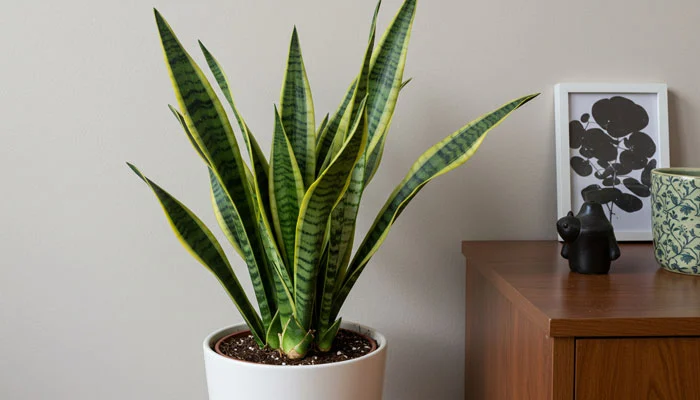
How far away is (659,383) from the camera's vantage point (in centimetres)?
81

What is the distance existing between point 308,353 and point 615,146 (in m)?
0.65

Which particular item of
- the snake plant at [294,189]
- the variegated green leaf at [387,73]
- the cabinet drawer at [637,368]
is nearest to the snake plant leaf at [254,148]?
the snake plant at [294,189]

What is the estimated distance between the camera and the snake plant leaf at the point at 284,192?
3.06 ft

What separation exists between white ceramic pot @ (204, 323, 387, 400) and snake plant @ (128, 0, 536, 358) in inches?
2.3

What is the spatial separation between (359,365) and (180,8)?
674mm

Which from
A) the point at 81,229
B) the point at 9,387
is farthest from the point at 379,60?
the point at 9,387

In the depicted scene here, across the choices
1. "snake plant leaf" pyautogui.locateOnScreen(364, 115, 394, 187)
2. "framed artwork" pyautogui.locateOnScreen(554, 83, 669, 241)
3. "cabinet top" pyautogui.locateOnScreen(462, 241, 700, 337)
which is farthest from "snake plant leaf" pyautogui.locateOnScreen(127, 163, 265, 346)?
"framed artwork" pyautogui.locateOnScreen(554, 83, 669, 241)

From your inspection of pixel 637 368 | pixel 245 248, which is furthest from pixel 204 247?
pixel 637 368

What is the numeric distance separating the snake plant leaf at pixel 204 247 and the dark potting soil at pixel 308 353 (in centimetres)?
3

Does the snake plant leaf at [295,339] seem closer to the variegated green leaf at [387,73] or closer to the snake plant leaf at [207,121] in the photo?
the snake plant leaf at [207,121]

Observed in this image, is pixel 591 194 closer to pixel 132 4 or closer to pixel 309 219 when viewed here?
pixel 309 219

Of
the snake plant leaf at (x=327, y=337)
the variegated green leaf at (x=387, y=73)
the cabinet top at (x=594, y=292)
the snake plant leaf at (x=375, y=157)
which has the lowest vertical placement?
the snake plant leaf at (x=327, y=337)

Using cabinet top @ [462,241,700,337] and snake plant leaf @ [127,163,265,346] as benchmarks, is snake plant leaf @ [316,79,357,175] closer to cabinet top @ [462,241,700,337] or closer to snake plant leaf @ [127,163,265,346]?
snake plant leaf @ [127,163,265,346]

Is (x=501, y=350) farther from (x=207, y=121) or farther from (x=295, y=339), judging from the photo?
(x=207, y=121)
